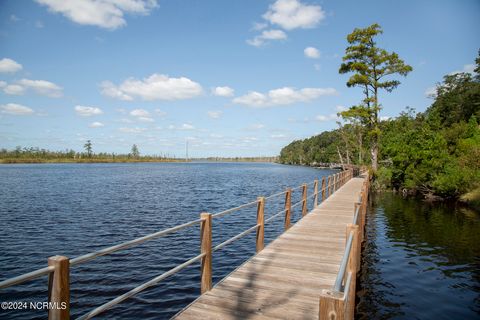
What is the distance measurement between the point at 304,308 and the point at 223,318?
1224mm

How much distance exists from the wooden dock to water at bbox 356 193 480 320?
5.68 ft

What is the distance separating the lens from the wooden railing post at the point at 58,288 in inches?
111

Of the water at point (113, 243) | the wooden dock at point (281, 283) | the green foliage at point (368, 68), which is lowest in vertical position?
the water at point (113, 243)

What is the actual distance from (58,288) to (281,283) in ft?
12.7

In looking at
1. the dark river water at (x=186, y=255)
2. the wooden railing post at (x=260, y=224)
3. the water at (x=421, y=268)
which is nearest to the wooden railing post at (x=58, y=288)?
the dark river water at (x=186, y=255)

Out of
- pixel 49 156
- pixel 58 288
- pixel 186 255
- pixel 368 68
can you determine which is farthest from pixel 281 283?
pixel 49 156

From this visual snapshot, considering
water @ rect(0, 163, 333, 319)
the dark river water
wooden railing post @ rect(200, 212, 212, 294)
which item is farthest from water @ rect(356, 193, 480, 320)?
water @ rect(0, 163, 333, 319)

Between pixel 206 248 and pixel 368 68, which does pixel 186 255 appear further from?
pixel 368 68

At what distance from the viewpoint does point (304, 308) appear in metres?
4.78

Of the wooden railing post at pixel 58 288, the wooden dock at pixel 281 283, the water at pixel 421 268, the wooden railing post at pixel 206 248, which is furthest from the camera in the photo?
the water at pixel 421 268

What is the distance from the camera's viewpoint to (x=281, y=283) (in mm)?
5758

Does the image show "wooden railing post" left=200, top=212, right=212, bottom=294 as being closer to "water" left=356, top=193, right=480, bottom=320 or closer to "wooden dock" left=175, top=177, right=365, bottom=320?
"wooden dock" left=175, top=177, right=365, bottom=320

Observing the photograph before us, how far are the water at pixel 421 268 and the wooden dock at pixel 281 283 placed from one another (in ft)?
5.68

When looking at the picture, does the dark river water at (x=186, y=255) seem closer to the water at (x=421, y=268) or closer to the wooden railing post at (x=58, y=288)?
the water at (x=421, y=268)
